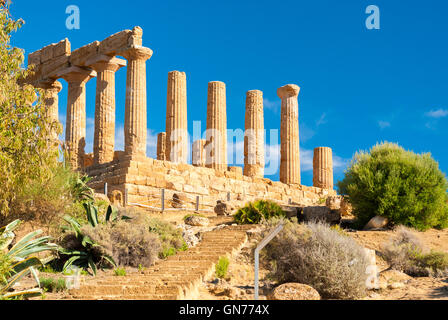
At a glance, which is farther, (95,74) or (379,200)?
(95,74)

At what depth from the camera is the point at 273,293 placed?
11.8m

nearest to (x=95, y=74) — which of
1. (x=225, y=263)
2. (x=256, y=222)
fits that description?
(x=256, y=222)

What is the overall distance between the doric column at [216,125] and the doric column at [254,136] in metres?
1.57

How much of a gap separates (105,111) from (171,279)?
2015cm

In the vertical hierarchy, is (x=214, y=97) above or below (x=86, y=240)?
Answer: above

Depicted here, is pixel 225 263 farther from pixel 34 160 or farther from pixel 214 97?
pixel 214 97

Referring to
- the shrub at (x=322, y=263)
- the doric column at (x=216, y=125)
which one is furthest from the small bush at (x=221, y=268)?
the doric column at (x=216, y=125)

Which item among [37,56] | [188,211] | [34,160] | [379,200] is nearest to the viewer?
[34,160]

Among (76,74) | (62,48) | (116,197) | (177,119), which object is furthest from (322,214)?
(62,48)

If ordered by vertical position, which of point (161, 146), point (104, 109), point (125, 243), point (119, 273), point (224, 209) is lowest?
point (119, 273)

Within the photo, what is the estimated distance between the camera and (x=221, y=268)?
14.2m

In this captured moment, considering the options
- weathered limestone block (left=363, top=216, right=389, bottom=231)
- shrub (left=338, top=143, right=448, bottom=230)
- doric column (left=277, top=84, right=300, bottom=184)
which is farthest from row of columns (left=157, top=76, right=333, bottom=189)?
weathered limestone block (left=363, top=216, right=389, bottom=231)

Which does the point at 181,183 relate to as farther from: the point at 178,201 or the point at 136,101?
the point at 136,101
